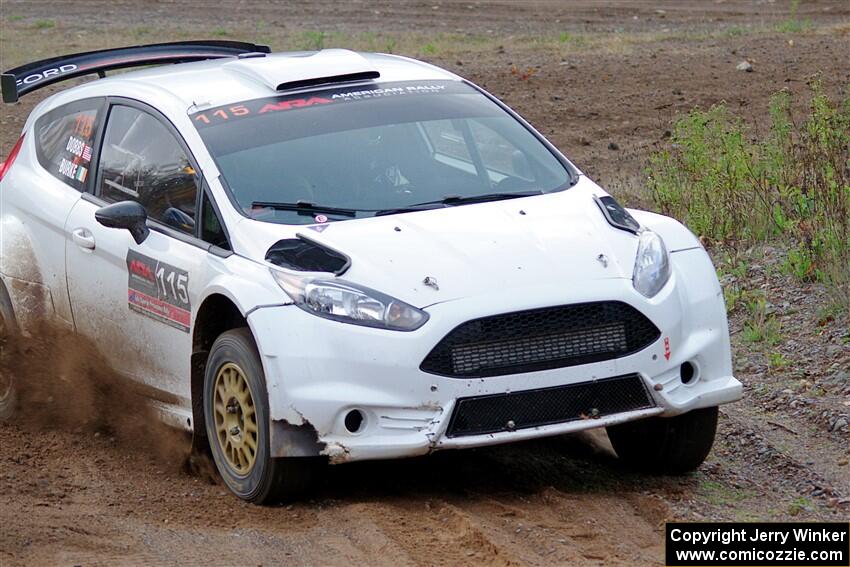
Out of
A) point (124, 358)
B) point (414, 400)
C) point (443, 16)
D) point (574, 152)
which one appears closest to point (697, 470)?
point (414, 400)

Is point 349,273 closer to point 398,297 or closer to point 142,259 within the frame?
point 398,297

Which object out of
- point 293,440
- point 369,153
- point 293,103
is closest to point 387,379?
point 293,440

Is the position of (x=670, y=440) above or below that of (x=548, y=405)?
below

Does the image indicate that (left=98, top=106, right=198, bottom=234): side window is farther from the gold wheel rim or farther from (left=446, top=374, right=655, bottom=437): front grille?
(left=446, top=374, right=655, bottom=437): front grille

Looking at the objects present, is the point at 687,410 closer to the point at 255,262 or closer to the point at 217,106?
the point at 255,262

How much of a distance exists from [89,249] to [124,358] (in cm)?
53

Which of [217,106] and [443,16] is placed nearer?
[217,106]

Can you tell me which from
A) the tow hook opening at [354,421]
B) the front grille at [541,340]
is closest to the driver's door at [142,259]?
the tow hook opening at [354,421]

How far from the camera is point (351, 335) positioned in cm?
516

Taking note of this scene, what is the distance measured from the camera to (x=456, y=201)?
6.07m

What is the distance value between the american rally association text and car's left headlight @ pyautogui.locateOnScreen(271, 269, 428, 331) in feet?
3.97

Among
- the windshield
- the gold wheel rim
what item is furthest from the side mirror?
the gold wheel rim

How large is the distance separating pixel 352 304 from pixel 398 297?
174 mm

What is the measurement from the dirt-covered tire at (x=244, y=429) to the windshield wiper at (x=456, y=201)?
0.87m
